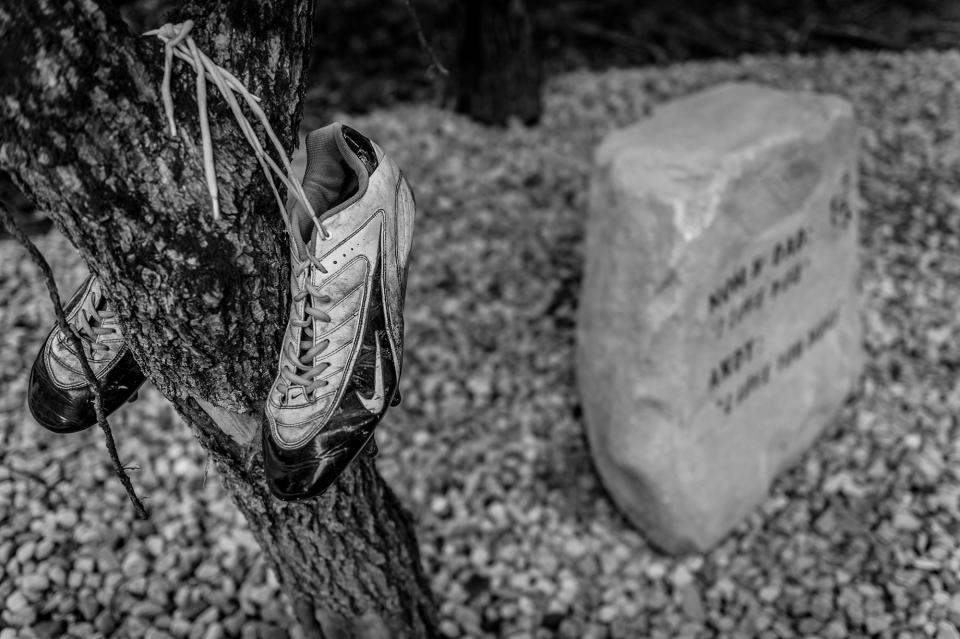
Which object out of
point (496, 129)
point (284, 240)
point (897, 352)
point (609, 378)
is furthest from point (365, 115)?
point (284, 240)

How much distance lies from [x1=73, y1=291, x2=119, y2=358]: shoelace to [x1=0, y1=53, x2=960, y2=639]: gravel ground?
0.35m

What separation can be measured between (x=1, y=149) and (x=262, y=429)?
552mm

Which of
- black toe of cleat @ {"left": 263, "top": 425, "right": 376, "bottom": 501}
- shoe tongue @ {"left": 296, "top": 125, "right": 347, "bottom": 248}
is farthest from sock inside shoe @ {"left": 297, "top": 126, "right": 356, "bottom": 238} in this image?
black toe of cleat @ {"left": 263, "top": 425, "right": 376, "bottom": 501}

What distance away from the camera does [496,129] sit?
13.4ft

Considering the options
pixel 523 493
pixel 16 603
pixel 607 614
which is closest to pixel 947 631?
pixel 607 614

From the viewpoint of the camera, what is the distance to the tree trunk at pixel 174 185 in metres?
0.94

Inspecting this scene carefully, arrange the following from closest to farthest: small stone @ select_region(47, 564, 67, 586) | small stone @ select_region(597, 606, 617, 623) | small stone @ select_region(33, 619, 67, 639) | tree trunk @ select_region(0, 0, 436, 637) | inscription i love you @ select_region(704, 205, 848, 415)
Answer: tree trunk @ select_region(0, 0, 436, 637)
small stone @ select_region(33, 619, 67, 639)
small stone @ select_region(47, 564, 67, 586)
small stone @ select_region(597, 606, 617, 623)
inscription i love you @ select_region(704, 205, 848, 415)

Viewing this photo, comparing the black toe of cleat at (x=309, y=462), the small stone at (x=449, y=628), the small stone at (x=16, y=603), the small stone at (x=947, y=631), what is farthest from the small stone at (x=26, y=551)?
the small stone at (x=947, y=631)

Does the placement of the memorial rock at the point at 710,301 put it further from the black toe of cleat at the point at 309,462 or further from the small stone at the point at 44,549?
the small stone at the point at 44,549

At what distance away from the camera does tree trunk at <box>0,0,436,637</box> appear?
94cm

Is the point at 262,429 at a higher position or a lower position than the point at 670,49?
higher

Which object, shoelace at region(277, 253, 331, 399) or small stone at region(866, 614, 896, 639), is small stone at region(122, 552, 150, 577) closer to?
shoelace at region(277, 253, 331, 399)

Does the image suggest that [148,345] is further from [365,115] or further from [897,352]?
[365,115]

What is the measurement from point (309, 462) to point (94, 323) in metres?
0.51
